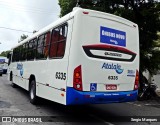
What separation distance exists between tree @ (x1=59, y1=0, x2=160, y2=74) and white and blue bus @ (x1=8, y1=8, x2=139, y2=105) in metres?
6.00

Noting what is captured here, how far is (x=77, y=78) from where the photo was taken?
736 cm

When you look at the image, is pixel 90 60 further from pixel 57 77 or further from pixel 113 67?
pixel 57 77

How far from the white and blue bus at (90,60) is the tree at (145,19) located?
6001mm

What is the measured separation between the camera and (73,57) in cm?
739

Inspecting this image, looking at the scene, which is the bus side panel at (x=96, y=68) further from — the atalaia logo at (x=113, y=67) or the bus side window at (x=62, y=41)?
the bus side window at (x=62, y=41)

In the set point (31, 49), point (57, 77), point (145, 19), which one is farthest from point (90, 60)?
point (145, 19)

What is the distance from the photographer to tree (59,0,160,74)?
48.0 feet

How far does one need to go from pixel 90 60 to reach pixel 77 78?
0.65m

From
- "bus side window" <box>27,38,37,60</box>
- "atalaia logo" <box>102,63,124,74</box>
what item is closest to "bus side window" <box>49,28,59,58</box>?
"atalaia logo" <box>102,63,124,74</box>

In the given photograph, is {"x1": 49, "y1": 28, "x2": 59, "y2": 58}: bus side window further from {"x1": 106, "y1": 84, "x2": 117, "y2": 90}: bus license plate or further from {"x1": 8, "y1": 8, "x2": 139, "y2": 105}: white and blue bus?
{"x1": 106, "y1": 84, "x2": 117, "y2": 90}: bus license plate

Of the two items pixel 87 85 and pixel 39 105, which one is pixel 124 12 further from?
pixel 87 85

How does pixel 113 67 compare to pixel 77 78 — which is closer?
pixel 77 78

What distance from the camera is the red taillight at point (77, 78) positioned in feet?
24.1

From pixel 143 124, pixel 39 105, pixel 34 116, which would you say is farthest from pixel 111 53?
pixel 39 105
